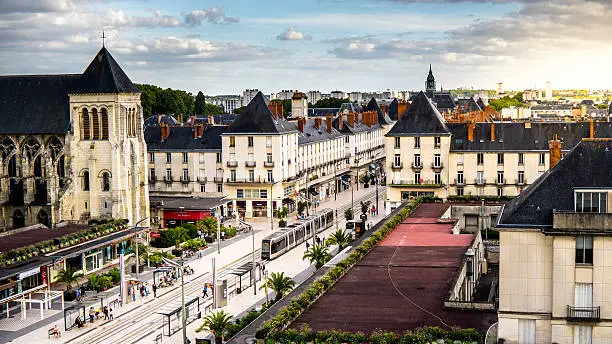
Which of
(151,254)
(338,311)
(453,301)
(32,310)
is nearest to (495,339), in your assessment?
(453,301)

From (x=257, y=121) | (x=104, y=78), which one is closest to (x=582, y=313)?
(x=104, y=78)

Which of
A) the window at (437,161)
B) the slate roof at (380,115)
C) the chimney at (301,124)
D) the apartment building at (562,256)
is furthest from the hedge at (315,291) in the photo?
the slate roof at (380,115)

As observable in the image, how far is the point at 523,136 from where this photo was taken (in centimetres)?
8175

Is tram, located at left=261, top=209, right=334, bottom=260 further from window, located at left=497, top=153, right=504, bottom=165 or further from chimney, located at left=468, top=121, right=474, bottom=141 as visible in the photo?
window, located at left=497, top=153, right=504, bottom=165

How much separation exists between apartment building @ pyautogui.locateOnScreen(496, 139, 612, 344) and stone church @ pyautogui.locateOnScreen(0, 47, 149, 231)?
48.5 meters

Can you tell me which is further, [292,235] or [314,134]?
[314,134]

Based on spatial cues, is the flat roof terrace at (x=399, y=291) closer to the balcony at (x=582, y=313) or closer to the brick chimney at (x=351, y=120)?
the balcony at (x=582, y=313)

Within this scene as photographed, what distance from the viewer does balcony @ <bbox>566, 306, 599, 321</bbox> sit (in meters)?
33.1

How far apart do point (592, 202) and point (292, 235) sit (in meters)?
42.7

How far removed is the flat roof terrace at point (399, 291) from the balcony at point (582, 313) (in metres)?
4.17

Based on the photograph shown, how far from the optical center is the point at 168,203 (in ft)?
289

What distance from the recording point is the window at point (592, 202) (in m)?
33.9

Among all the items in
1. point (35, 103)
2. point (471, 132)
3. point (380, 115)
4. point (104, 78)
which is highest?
point (104, 78)

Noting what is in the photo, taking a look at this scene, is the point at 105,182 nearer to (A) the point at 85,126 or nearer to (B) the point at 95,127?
(B) the point at 95,127
